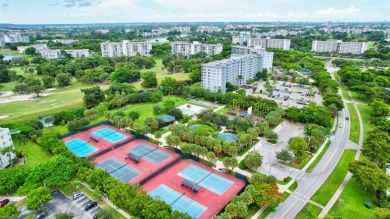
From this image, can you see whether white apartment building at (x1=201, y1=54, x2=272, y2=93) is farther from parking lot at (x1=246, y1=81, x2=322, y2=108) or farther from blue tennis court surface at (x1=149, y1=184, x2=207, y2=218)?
blue tennis court surface at (x1=149, y1=184, x2=207, y2=218)

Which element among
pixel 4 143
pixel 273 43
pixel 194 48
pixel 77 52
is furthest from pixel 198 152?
pixel 273 43

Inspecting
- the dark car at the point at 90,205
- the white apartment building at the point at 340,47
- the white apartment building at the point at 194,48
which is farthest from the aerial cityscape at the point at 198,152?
the white apartment building at the point at 340,47

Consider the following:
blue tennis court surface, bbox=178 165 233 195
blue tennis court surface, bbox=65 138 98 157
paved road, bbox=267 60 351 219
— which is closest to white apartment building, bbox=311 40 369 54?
paved road, bbox=267 60 351 219

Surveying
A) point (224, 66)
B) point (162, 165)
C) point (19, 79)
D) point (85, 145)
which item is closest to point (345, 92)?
point (224, 66)

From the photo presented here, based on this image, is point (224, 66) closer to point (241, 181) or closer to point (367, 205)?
point (241, 181)

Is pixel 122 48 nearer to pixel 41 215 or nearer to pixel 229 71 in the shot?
pixel 229 71

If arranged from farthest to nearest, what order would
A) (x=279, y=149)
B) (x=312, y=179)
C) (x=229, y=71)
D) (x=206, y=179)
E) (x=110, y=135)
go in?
(x=229, y=71), (x=110, y=135), (x=279, y=149), (x=312, y=179), (x=206, y=179)

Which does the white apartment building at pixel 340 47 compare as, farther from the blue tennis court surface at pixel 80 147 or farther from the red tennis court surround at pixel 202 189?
the blue tennis court surface at pixel 80 147
